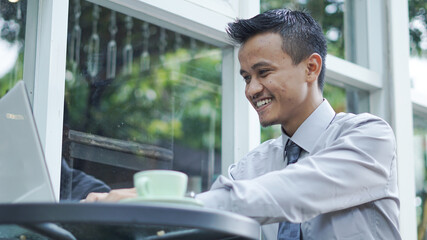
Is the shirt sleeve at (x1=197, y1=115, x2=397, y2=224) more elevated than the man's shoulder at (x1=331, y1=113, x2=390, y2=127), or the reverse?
the man's shoulder at (x1=331, y1=113, x2=390, y2=127)

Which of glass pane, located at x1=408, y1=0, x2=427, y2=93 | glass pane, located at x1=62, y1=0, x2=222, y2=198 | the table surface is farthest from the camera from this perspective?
glass pane, located at x1=408, y1=0, x2=427, y2=93

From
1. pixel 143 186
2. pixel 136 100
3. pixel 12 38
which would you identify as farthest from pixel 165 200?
pixel 136 100

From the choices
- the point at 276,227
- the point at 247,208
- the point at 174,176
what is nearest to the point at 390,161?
the point at 276,227

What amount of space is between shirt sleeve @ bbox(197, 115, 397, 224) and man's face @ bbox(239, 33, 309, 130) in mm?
166

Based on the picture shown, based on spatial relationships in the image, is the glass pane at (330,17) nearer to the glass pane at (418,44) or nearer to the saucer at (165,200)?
the glass pane at (418,44)

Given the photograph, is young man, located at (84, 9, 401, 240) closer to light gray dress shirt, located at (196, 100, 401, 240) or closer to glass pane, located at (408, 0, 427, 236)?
light gray dress shirt, located at (196, 100, 401, 240)

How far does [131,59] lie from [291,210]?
2.21 meters

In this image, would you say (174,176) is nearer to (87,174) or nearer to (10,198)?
(10,198)

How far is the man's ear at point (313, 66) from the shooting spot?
2.26 m

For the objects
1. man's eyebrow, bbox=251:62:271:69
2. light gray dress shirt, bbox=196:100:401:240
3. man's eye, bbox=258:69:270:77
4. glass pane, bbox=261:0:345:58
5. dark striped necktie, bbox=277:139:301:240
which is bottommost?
dark striped necktie, bbox=277:139:301:240

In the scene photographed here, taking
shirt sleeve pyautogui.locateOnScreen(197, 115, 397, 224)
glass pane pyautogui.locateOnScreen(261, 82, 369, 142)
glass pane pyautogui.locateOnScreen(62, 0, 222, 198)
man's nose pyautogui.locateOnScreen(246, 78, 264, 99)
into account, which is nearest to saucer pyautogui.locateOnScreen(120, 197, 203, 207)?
shirt sleeve pyautogui.locateOnScreen(197, 115, 397, 224)

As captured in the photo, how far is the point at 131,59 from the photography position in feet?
12.3

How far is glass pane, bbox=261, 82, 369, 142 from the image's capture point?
3385mm

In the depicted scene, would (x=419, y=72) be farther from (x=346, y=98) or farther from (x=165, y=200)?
(x=165, y=200)
